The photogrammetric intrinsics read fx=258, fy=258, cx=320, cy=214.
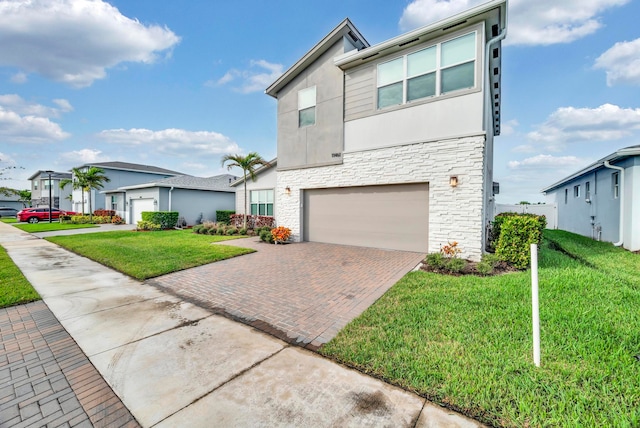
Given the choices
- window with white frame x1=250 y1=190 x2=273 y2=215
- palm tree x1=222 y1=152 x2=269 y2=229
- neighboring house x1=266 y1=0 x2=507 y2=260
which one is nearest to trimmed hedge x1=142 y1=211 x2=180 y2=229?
window with white frame x1=250 y1=190 x2=273 y2=215

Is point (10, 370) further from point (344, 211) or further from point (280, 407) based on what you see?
point (344, 211)

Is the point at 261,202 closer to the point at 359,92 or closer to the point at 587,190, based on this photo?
the point at 359,92

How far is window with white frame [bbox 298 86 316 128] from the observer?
10.8m

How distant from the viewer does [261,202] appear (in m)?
15.2

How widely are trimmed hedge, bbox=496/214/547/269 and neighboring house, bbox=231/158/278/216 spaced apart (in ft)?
35.2

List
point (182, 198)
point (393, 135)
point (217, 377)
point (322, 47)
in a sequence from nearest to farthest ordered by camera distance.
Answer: point (217, 377)
point (393, 135)
point (322, 47)
point (182, 198)

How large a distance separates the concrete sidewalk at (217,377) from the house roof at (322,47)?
403 inches

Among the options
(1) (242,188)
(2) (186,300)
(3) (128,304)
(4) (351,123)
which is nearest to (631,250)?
(4) (351,123)

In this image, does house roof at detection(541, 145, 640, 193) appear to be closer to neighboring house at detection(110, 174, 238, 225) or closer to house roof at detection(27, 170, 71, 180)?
neighboring house at detection(110, 174, 238, 225)

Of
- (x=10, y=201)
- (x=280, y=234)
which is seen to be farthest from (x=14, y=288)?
(x=10, y=201)

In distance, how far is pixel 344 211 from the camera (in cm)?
1031

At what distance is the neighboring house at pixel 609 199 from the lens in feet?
29.4

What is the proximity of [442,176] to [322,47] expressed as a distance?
6.93 meters

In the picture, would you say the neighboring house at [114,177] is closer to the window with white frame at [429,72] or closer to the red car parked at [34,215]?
the red car parked at [34,215]
